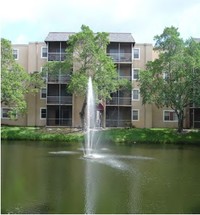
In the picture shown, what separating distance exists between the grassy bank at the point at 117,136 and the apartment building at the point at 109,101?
663 centimetres

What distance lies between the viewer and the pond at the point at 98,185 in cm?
1293

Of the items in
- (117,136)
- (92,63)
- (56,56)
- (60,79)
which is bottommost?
(117,136)

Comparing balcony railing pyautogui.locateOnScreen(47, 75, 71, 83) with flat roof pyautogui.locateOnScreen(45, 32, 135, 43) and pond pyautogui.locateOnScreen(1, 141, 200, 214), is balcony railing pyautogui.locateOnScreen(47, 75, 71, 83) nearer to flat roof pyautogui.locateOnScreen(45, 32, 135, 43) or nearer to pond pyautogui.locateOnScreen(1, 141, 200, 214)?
flat roof pyautogui.locateOnScreen(45, 32, 135, 43)

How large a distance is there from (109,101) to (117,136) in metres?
8.94

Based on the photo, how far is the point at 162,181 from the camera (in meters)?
17.5

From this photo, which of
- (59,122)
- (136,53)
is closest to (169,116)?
(136,53)

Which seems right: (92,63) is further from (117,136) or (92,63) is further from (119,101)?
(117,136)

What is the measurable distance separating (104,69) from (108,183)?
27379 millimetres

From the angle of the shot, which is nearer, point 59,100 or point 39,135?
point 39,135

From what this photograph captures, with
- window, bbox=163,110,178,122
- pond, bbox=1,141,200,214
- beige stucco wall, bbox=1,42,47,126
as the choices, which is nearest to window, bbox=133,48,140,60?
window, bbox=163,110,178,122

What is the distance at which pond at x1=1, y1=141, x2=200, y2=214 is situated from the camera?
12930mm

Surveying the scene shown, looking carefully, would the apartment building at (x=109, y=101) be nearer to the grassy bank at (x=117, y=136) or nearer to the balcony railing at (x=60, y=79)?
the balcony railing at (x=60, y=79)

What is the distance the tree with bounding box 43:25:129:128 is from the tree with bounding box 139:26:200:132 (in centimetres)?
397

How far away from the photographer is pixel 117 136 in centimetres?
4022
